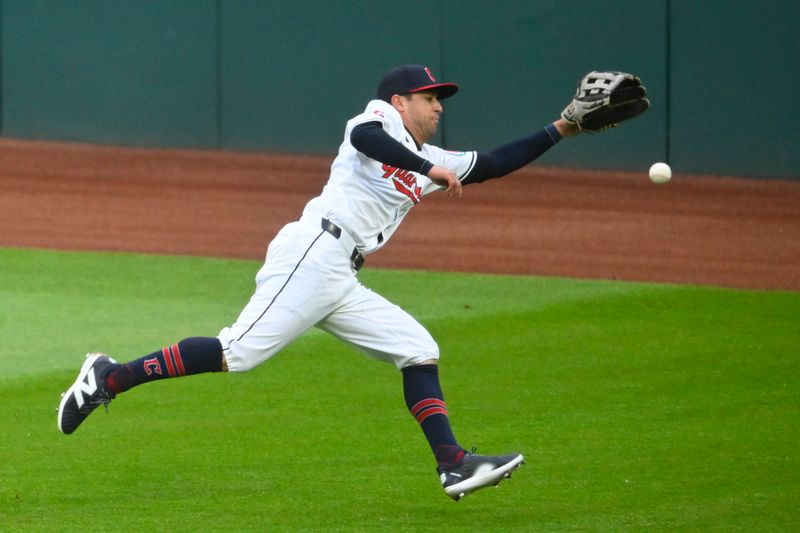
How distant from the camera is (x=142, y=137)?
64.5ft

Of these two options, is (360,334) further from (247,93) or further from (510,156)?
(247,93)

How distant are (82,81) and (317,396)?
42.9 feet

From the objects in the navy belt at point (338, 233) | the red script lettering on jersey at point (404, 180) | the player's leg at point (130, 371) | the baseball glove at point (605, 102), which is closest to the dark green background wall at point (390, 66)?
the baseball glove at point (605, 102)

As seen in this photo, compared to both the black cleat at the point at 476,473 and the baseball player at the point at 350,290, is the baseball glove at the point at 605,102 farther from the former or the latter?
the black cleat at the point at 476,473

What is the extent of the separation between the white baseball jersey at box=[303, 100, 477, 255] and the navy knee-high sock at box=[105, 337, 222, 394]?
26.5 inches

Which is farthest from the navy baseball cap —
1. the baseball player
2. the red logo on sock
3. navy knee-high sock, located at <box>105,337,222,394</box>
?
the red logo on sock

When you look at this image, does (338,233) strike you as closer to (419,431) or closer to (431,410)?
(431,410)

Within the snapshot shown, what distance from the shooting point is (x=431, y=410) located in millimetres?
5738

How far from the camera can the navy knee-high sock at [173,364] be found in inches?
227

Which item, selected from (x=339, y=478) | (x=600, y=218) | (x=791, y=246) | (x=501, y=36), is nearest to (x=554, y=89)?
→ (x=501, y=36)

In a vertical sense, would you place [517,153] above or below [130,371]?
above

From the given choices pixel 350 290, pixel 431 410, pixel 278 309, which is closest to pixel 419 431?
pixel 431 410

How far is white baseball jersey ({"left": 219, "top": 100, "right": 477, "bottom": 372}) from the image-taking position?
5734mm

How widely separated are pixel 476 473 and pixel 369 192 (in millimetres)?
1231
